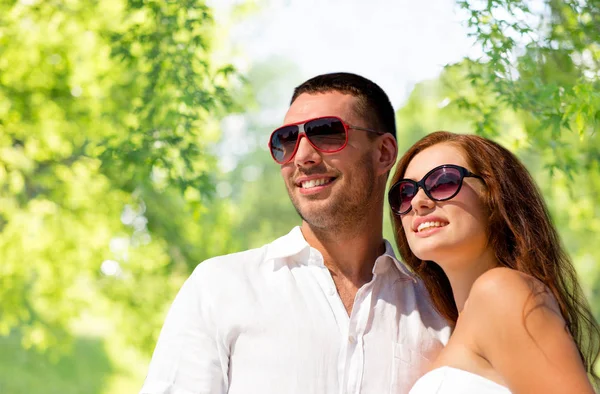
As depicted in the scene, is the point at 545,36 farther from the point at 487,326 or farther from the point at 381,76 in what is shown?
the point at 381,76

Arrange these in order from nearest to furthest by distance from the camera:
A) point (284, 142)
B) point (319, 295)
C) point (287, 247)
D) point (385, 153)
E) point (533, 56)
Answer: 1. point (319, 295)
2. point (287, 247)
3. point (284, 142)
4. point (385, 153)
5. point (533, 56)

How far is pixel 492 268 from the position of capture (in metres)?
2.20

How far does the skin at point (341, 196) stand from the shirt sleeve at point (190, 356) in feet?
1.48

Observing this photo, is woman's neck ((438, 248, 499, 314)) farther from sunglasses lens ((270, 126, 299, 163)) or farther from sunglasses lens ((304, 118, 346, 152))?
sunglasses lens ((270, 126, 299, 163))

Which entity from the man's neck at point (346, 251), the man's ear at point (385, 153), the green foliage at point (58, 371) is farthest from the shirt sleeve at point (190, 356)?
the green foliage at point (58, 371)

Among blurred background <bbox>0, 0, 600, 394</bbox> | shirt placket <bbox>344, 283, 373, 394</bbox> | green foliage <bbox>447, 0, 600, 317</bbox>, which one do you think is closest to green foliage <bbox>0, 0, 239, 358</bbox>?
blurred background <bbox>0, 0, 600, 394</bbox>

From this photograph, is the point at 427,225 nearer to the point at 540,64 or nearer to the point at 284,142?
the point at 284,142

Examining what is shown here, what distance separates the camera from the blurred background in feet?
15.9

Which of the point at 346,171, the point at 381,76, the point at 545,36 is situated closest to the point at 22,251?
the point at 545,36

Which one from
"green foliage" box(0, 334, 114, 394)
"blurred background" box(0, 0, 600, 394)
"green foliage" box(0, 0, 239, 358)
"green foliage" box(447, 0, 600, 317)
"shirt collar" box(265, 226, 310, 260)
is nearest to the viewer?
"shirt collar" box(265, 226, 310, 260)

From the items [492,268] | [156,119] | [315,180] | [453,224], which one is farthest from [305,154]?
[156,119]

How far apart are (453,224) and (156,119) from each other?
511 centimetres

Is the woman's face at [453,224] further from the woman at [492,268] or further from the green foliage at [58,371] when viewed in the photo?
the green foliage at [58,371]

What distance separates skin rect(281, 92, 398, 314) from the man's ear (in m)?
0.01
